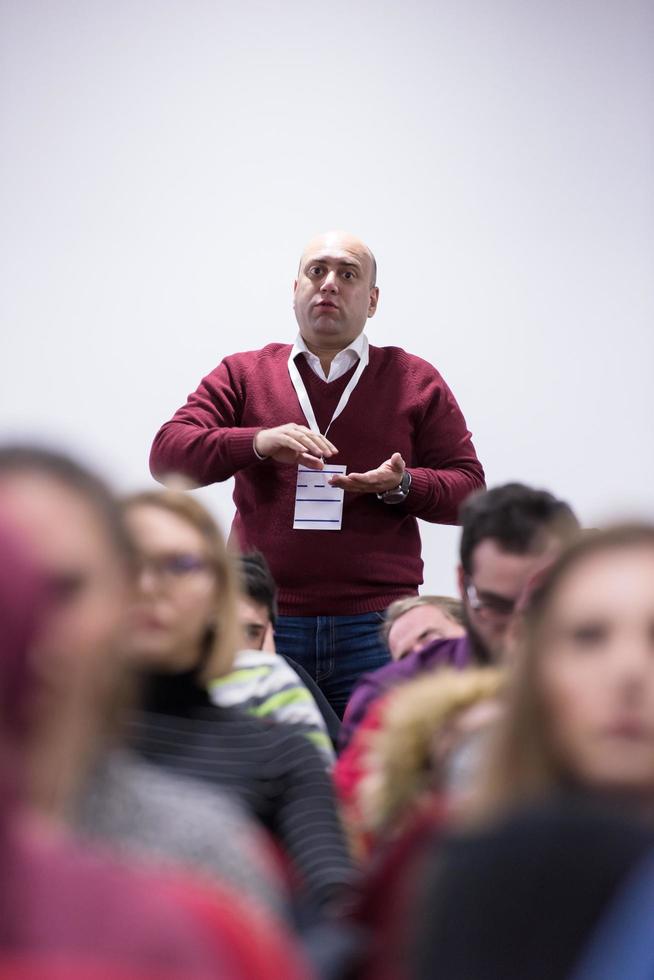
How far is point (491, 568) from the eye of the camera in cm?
172

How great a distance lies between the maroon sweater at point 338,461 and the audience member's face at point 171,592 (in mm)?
1252

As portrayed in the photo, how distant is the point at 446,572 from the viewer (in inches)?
166

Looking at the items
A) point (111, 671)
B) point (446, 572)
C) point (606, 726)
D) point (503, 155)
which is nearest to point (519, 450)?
point (446, 572)

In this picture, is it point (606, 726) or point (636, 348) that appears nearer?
point (606, 726)

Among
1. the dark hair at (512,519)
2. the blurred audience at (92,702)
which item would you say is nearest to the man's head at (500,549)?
the dark hair at (512,519)

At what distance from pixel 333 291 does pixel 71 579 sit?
243 centimetres

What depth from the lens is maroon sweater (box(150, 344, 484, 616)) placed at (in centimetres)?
286

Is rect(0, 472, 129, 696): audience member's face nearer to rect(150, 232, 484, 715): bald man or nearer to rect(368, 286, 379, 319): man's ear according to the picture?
rect(150, 232, 484, 715): bald man

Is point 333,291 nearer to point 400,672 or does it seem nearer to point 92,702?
point 400,672

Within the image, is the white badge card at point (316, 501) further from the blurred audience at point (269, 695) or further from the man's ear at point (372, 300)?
the blurred audience at point (269, 695)

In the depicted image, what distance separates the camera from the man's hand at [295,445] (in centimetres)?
264

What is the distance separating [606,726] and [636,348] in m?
3.59

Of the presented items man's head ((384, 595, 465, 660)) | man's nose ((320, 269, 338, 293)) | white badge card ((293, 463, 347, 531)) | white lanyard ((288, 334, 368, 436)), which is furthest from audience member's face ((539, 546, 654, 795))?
man's nose ((320, 269, 338, 293))

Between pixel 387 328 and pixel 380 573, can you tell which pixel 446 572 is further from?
pixel 380 573
